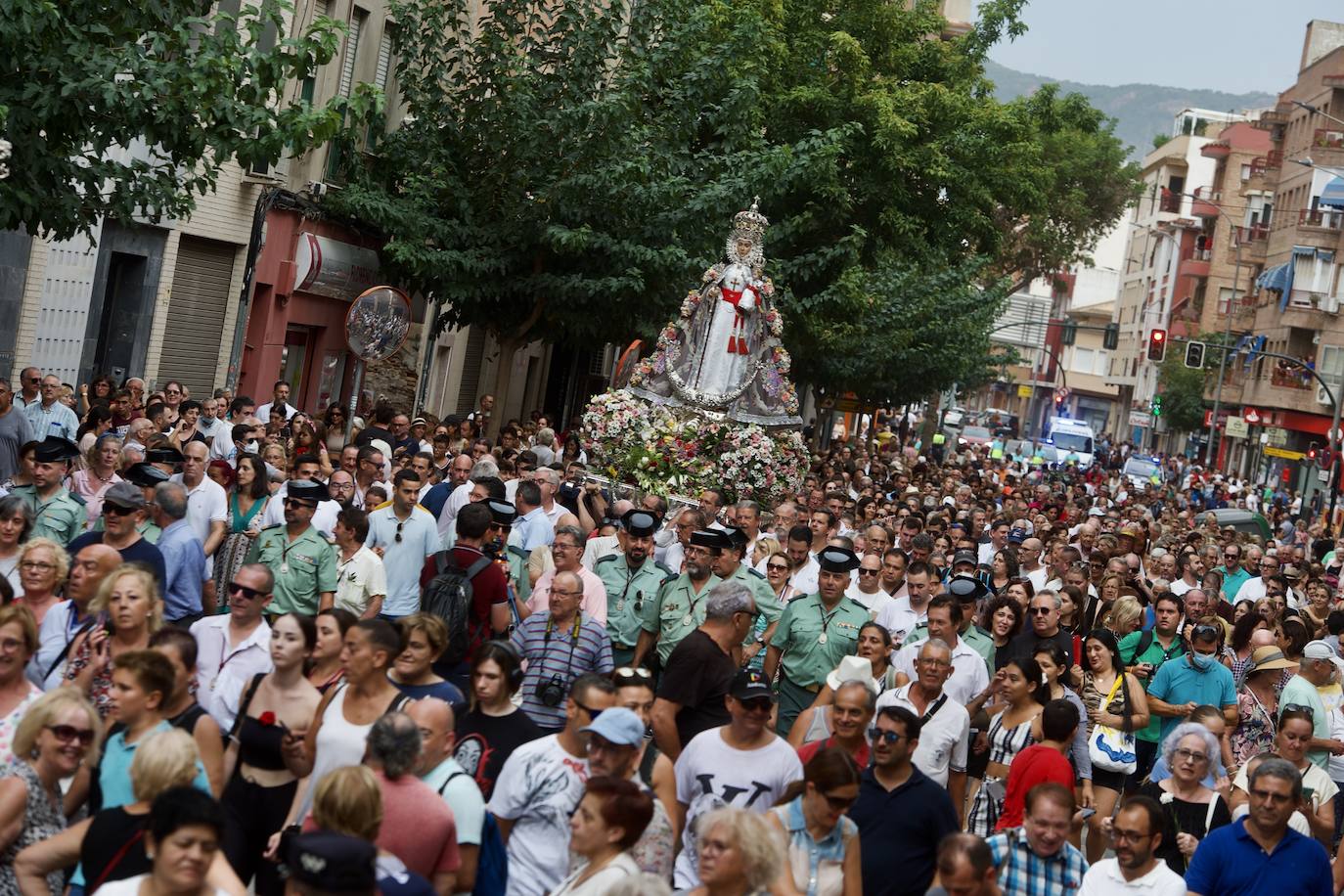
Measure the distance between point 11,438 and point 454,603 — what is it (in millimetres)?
4866

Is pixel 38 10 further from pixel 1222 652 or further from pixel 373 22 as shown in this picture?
pixel 373 22

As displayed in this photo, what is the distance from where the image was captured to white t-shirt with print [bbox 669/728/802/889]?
7.70 metres

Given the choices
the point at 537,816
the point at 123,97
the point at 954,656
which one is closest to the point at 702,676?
the point at 537,816

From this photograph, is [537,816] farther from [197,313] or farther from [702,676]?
[197,313]

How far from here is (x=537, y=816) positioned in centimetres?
705

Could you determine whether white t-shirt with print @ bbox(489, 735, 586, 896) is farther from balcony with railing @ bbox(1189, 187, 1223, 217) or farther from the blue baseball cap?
balcony with railing @ bbox(1189, 187, 1223, 217)

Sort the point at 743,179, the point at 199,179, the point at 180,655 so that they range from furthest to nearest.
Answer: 1. the point at 743,179
2. the point at 199,179
3. the point at 180,655

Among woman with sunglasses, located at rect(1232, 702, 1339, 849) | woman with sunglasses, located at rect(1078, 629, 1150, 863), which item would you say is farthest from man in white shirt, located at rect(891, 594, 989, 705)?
woman with sunglasses, located at rect(1232, 702, 1339, 849)

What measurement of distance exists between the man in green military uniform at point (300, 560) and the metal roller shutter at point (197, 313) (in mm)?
14341

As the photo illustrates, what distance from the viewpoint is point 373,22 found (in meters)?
27.4

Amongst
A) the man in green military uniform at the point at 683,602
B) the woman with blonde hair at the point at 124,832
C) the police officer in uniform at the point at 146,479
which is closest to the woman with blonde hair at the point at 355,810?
the woman with blonde hair at the point at 124,832

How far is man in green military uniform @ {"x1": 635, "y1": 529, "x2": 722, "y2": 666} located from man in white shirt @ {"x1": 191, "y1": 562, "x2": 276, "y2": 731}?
9.98ft

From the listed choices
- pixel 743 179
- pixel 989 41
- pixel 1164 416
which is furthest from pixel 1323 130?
pixel 743 179

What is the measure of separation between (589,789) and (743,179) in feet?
70.3
